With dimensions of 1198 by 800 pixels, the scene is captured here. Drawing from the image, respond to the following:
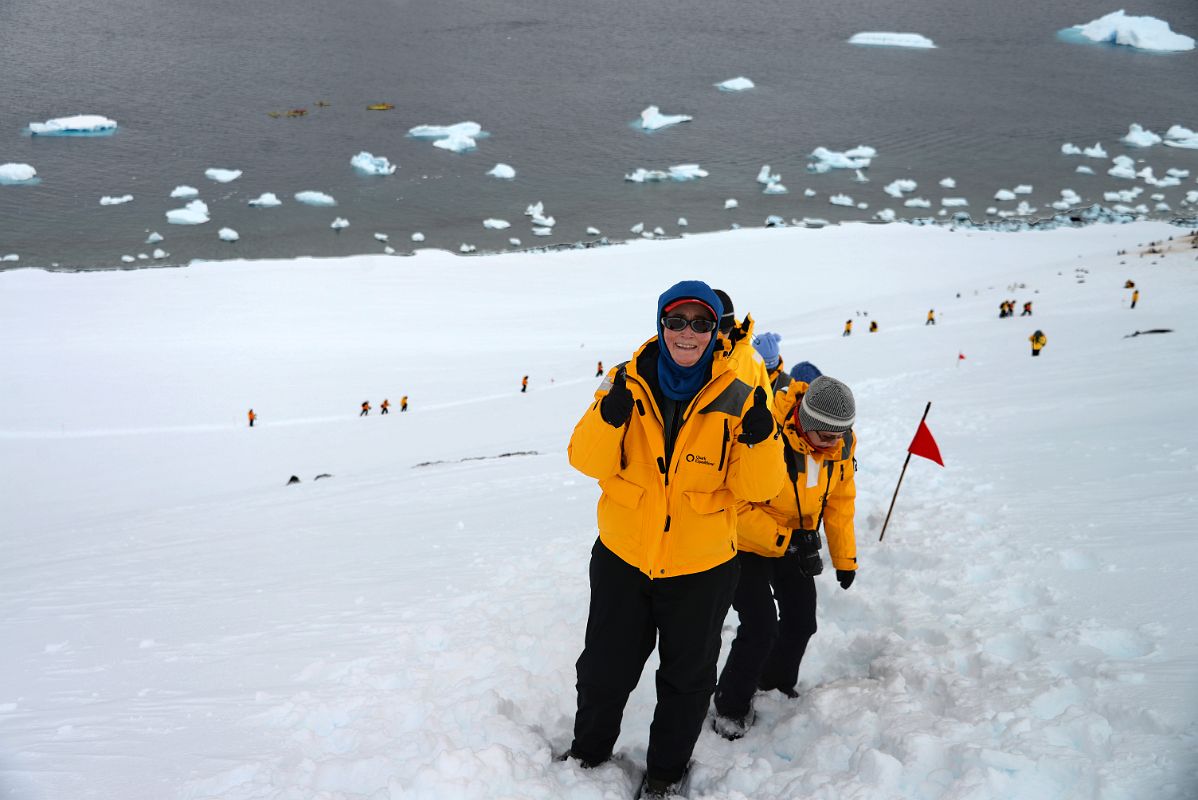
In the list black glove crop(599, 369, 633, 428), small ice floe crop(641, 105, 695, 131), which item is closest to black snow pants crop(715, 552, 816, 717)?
black glove crop(599, 369, 633, 428)

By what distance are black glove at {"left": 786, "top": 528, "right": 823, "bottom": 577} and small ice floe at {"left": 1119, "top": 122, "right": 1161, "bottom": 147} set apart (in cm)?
5167

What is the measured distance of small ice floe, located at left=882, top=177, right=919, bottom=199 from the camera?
3919cm

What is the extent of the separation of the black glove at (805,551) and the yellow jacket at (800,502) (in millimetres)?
33

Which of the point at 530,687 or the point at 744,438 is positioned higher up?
the point at 744,438

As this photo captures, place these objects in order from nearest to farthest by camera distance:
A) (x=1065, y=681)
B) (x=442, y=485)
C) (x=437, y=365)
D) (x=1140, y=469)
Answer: (x=1065, y=681) → (x=1140, y=469) → (x=442, y=485) → (x=437, y=365)

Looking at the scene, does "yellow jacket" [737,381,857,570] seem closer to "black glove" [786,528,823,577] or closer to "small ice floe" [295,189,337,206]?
"black glove" [786,528,823,577]

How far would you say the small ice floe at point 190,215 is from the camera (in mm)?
33656

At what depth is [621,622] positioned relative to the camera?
3.06 meters

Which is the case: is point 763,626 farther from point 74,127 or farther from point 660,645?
point 74,127

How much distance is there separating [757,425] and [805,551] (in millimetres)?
1018

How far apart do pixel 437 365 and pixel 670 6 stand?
64.8m

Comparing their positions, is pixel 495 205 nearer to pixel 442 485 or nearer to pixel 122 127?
pixel 122 127

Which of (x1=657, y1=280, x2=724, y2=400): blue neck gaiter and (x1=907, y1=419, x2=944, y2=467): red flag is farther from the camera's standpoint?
(x1=907, y1=419, x2=944, y2=467): red flag

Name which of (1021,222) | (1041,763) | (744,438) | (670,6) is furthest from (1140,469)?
(670,6)
